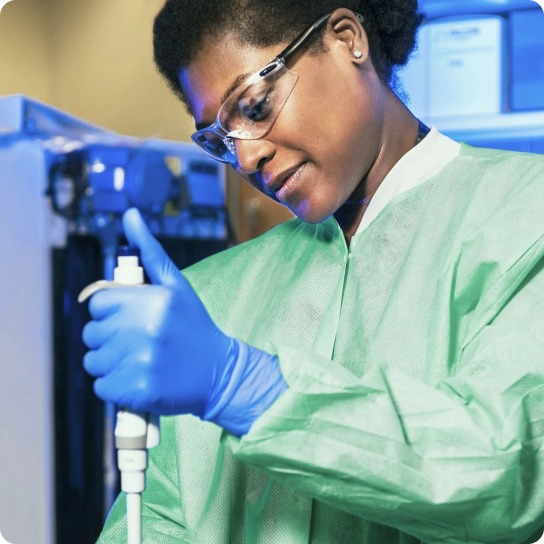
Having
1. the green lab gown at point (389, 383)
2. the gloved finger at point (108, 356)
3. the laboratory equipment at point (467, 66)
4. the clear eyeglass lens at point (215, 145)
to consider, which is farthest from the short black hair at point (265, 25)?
the laboratory equipment at point (467, 66)

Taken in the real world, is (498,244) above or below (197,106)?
below

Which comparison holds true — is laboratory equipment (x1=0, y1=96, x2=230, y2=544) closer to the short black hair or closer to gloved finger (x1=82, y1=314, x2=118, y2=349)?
the short black hair

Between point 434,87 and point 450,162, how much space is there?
934 mm

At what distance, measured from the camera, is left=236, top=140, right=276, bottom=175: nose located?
981 mm

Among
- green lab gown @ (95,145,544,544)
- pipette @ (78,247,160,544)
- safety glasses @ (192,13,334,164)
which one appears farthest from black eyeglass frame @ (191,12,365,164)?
pipette @ (78,247,160,544)

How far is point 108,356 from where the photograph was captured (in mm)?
687

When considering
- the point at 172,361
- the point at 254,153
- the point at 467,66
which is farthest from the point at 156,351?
the point at 467,66

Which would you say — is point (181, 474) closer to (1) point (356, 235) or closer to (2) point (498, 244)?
(1) point (356, 235)

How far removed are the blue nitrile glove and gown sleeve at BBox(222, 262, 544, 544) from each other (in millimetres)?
26

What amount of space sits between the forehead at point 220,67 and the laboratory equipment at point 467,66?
3.39ft

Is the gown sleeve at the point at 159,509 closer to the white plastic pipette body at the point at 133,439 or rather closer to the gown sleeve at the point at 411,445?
the white plastic pipette body at the point at 133,439

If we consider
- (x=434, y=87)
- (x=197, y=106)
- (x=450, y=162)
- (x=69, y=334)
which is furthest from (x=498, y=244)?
(x=69, y=334)

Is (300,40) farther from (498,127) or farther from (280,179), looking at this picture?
(498,127)

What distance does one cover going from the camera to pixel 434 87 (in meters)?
1.90
